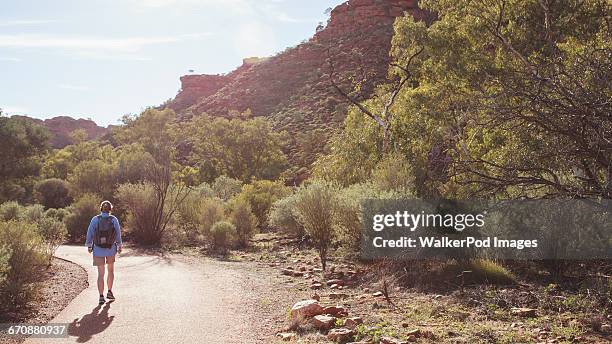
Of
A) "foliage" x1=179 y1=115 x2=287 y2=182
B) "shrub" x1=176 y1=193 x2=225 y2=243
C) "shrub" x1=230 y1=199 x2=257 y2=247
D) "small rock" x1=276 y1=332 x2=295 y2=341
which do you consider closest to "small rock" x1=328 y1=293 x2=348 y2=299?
"small rock" x1=276 y1=332 x2=295 y2=341

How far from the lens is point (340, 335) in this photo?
250 inches

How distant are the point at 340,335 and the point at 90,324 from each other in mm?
3630

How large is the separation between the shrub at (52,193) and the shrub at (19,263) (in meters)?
26.5

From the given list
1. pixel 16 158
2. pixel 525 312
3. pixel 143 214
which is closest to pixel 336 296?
pixel 525 312

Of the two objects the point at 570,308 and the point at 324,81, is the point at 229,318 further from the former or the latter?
the point at 324,81

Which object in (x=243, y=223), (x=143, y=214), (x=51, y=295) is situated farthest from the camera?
(x=243, y=223)

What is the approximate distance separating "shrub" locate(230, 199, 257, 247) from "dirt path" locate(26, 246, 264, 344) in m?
6.24

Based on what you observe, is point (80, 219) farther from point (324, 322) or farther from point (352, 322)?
point (352, 322)

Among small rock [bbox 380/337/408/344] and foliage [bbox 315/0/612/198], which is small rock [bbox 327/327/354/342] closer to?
small rock [bbox 380/337/408/344]

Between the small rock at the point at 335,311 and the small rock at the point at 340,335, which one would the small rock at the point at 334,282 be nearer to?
the small rock at the point at 335,311

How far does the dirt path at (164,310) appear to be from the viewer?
262 inches

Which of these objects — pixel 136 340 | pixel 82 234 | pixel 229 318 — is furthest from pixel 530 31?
pixel 82 234

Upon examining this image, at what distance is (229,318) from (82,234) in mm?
16165

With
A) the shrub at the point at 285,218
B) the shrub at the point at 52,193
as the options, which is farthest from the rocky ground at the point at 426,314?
the shrub at the point at 52,193
